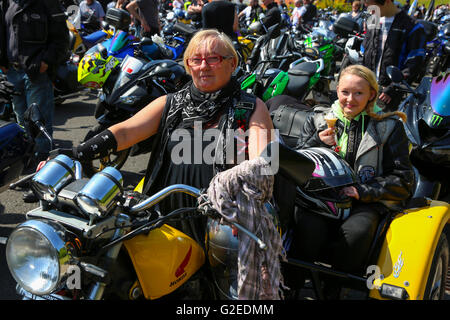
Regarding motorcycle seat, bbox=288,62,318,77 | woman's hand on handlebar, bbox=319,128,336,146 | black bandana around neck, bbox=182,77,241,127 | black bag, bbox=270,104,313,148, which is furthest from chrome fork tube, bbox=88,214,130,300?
motorcycle seat, bbox=288,62,318,77

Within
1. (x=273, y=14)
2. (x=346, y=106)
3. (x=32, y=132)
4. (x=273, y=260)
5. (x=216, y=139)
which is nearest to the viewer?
(x=273, y=260)

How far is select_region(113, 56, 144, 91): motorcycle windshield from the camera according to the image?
4.35m

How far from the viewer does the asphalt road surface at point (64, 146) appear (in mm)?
3078

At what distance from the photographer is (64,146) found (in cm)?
568

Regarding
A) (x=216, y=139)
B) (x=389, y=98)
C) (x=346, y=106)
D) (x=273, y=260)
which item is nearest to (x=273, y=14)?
(x=389, y=98)

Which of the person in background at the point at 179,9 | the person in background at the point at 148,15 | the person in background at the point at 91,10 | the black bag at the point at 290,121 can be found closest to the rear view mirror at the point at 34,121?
the black bag at the point at 290,121

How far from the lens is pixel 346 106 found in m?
2.66

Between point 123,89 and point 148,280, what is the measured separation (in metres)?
2.92

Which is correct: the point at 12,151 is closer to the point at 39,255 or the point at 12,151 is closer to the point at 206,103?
the point at 206,103

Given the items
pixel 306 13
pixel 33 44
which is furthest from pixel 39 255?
pixel 306 13

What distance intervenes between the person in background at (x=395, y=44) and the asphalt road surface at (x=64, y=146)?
7.13ft

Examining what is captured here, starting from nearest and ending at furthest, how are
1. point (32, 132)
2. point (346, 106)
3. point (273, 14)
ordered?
point (32, 132) → point (346, 106) → point (273, 14)

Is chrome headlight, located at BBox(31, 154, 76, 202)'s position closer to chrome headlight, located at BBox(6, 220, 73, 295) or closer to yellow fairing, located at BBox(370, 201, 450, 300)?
chrome headlight, located at BBox(6, 220, 73, 295)

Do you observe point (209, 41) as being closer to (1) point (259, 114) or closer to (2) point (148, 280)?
(1) point (259, 114)
